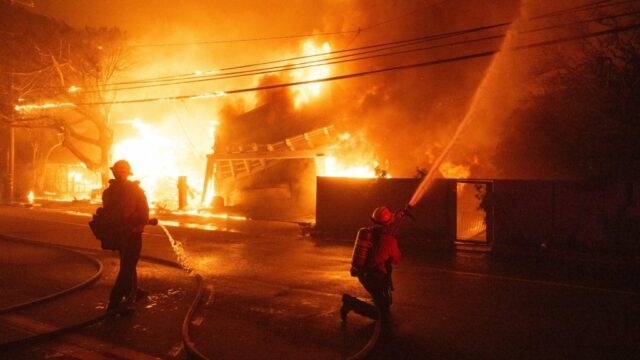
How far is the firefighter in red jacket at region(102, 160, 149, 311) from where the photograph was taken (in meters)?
6.29

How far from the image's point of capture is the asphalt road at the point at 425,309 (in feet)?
17.9

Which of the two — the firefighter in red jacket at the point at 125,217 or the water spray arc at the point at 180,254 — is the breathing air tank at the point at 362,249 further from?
the water spray arc at the point at 180,254

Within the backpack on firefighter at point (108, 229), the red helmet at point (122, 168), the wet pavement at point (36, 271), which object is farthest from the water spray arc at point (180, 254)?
the red helmet at point (122, 168)

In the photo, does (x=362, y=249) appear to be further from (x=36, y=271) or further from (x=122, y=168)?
(x=36, y=271)

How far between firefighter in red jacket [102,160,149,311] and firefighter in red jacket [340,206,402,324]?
9.12ft

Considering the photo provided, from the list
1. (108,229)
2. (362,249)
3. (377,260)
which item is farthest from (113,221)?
(377,260)

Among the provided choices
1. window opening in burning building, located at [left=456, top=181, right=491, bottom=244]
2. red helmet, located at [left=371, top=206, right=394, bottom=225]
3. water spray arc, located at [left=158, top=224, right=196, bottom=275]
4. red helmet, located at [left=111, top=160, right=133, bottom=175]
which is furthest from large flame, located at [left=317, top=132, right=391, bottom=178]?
red helmet, located at [left=371, top=206, right=394, bottom=225]

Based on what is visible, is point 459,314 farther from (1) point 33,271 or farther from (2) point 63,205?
(2) point 63,205

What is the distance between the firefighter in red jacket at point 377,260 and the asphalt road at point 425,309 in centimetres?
28

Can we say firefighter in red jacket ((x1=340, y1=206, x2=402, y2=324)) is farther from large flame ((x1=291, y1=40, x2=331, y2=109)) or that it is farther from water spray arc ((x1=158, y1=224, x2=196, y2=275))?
large flame ((x1=291, y1=40, x2=331, y2=109))

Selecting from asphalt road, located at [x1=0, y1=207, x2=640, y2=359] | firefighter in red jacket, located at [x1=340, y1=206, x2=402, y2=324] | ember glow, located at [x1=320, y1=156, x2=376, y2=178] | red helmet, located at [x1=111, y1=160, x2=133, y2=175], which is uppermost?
ember glow, located at [x1=320, y1=156, x2=376, y2=178]

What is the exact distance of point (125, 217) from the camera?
20.6 ft

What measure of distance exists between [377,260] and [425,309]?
5.45ft

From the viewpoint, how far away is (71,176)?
36.4 metres
